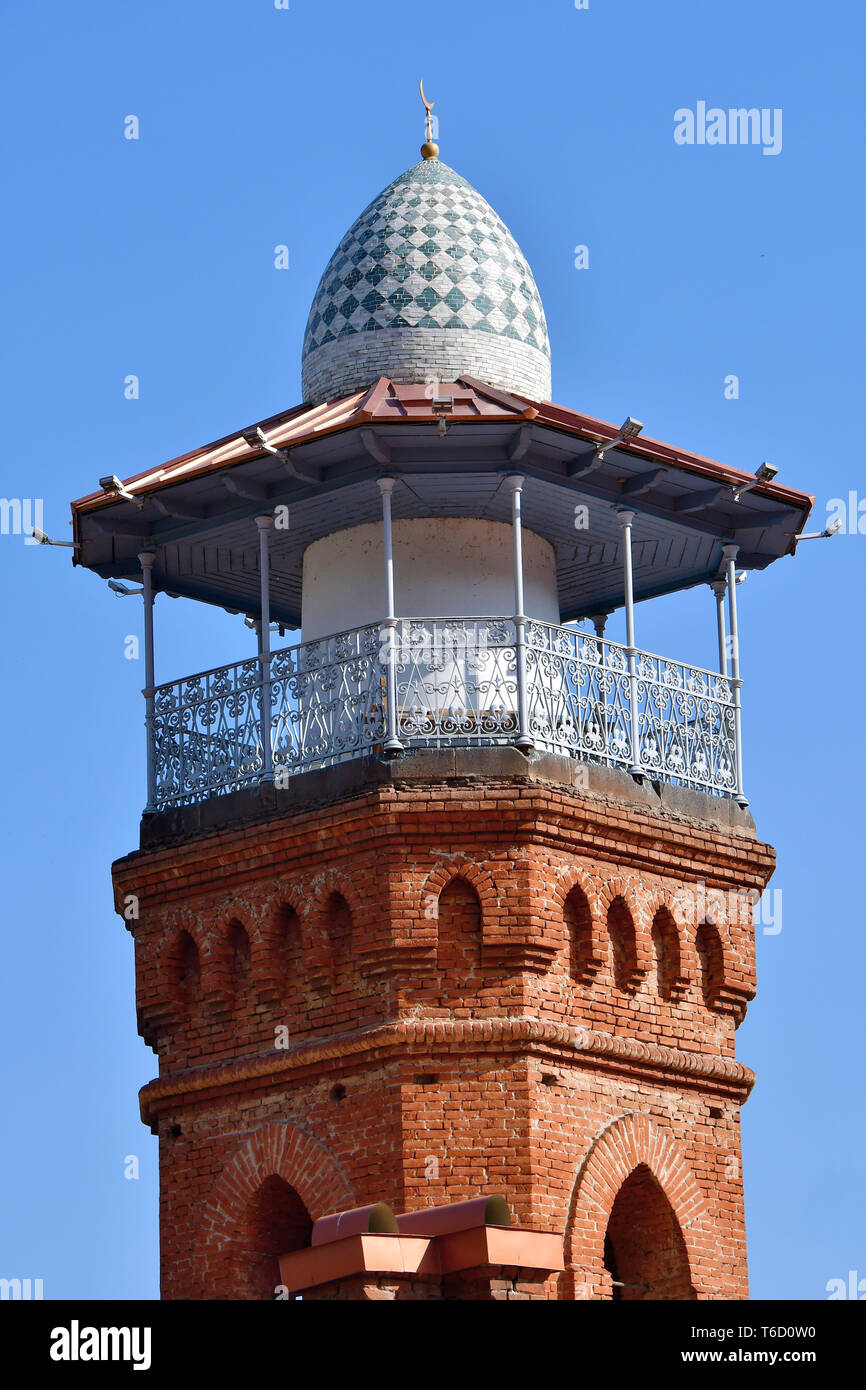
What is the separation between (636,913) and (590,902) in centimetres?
57

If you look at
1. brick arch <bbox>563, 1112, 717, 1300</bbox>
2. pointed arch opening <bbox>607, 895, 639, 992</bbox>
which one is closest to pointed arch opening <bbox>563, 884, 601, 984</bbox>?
pointed arch opening <bbox>607, 895, 639, 992</bbox>

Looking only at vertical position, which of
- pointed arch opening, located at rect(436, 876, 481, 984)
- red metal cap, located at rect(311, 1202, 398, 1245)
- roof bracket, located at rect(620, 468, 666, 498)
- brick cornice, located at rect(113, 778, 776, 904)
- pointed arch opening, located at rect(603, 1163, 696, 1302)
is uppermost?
roof bracket, located at rect(620, 468, 666, 498)

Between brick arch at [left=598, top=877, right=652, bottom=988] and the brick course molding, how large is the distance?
23 mm

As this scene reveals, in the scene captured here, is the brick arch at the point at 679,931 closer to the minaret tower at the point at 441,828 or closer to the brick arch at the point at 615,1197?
the minaret tower at the point at 441,828

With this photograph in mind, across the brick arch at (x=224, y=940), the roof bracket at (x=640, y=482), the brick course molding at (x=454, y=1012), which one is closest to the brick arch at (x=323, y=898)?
the brick course molding at (x=454, y=1012)

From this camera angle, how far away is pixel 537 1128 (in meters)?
26.6

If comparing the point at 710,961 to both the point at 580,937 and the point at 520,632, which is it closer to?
the point at 580,937

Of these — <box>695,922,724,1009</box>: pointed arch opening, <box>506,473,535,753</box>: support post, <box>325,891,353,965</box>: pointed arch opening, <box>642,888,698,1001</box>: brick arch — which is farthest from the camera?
<box>695,922,724,1009</box>: pointed arch opening

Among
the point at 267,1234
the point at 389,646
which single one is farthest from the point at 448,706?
the point at 267,1234

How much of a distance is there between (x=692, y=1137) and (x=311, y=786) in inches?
156

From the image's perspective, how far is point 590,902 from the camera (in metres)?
27.7

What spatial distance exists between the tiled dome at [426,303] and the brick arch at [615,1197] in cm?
611

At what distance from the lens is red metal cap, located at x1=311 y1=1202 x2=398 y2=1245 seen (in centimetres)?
2423

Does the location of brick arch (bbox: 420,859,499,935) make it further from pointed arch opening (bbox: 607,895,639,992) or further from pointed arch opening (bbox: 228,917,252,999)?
pointed arch opening (bbox: 228,917,252,999)
